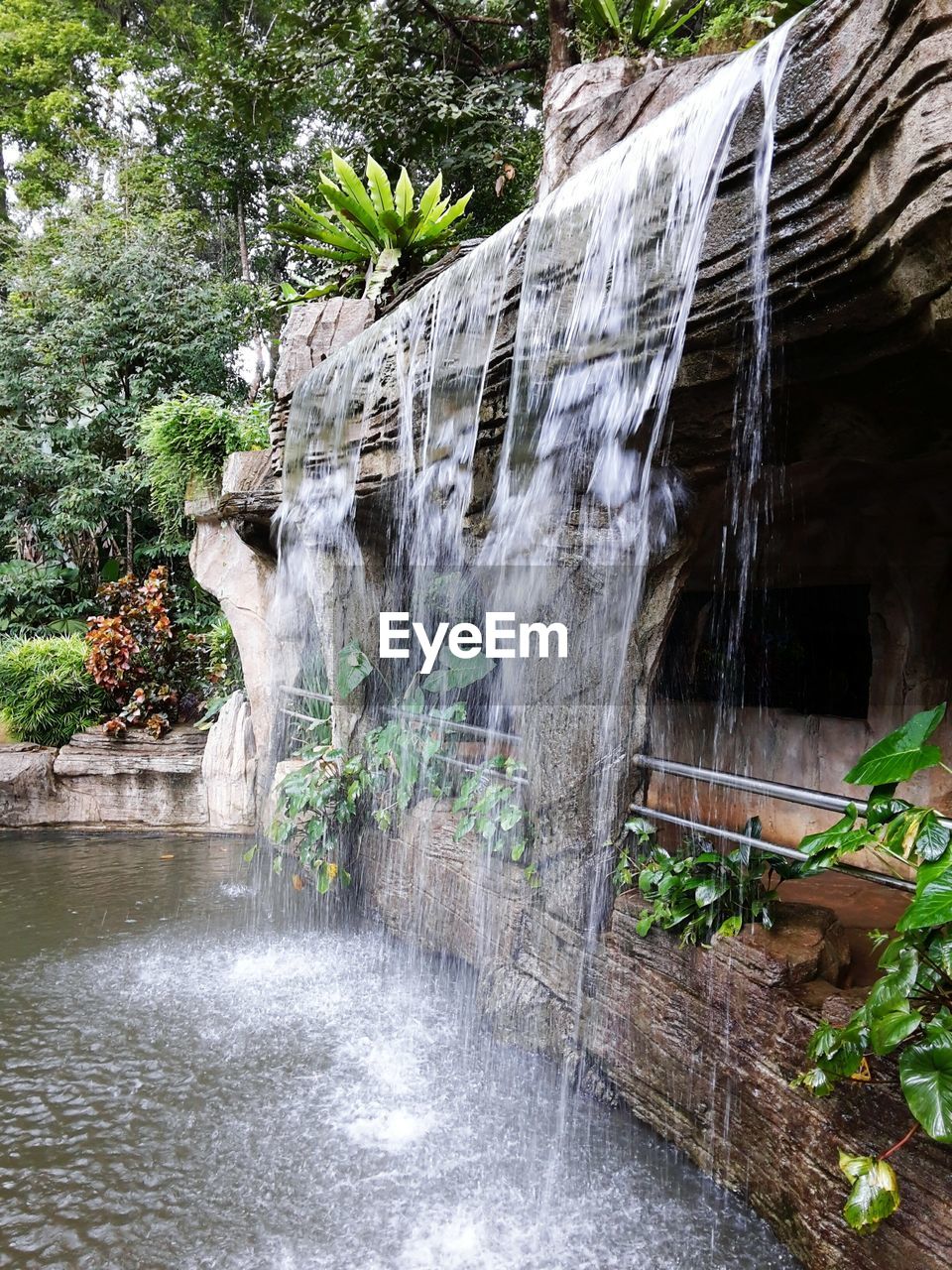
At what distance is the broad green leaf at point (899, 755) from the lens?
198 cm

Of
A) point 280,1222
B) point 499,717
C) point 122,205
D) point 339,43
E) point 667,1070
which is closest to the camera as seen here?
point 280,1222

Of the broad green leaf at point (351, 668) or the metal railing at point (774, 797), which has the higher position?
the broad green leaf at point (351, 668)

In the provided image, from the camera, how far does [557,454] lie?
343 centimetres

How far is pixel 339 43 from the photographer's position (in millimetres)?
8852

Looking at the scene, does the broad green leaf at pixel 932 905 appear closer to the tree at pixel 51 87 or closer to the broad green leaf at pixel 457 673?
the broad green leaf at pixel 457 673

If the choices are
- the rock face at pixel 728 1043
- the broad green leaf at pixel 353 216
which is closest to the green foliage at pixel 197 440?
the broad green leaf at pixel 353 216

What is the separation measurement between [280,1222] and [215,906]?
10.7 feet

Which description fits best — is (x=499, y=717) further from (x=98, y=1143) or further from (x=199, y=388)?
(x=199, y=388)

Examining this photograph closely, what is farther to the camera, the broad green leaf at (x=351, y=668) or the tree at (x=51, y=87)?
the tree at (x=51, y=87)

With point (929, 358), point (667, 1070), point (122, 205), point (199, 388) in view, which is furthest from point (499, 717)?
point (122, 205)

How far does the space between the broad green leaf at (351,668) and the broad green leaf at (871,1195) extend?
4.06 meters

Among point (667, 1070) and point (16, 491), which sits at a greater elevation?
point (16, 491)

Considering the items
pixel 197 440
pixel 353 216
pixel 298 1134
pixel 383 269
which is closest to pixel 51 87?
pixel 197 440

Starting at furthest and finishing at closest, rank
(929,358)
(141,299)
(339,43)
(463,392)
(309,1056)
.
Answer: (141,299) → (339,43) → (463,392) → (309,1056) → (929,358)
